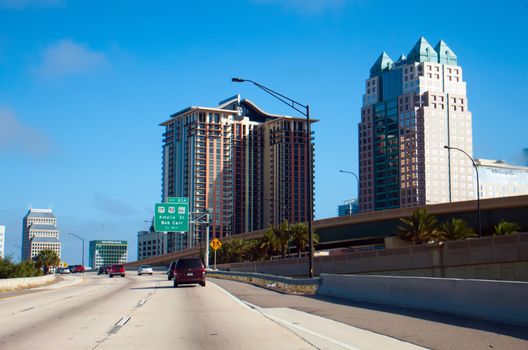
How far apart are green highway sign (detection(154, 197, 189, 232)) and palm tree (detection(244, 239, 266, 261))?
16409 millimetres

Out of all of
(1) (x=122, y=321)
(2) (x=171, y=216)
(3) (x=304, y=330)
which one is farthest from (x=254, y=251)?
(3) (x=304, y=330)

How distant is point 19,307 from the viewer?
24438 mm

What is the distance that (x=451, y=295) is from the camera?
18.5m

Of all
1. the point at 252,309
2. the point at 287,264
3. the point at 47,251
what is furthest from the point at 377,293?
the point at 47,251

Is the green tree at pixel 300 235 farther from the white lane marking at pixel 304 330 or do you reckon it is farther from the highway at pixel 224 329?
the white lane marking at pixel 304 330

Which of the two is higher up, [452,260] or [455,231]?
[455,231]

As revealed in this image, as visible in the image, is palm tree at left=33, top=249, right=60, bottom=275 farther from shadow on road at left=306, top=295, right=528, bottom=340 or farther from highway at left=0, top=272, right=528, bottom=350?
shadow on road at left=306, top=295, right=528, bottom=340

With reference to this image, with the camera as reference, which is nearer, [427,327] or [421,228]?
[427,327]

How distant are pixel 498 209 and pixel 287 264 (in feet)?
74.7

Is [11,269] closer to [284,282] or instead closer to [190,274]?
[190,274]

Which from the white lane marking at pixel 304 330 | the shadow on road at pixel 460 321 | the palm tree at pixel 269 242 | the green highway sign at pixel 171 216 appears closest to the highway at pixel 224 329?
the white lane marking at pixel 304 330

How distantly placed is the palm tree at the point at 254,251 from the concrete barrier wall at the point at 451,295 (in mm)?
64430

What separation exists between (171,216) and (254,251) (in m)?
21.3

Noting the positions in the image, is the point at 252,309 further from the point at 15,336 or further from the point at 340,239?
the point at 340,239
